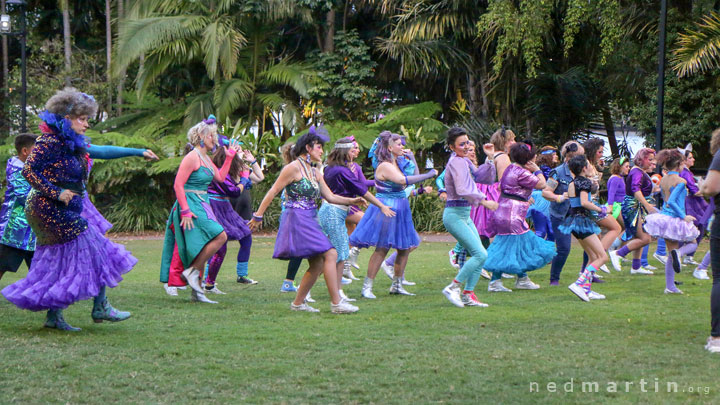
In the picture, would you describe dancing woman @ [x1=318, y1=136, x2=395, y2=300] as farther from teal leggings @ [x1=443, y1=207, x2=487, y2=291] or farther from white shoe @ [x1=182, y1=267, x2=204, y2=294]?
white shoe @ [x1=182, y1=267, x2=204, y2=294]

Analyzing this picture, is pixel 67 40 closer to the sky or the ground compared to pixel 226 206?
closer to the sky

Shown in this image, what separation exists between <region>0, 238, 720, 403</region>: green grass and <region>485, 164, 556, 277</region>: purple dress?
0.42 meters

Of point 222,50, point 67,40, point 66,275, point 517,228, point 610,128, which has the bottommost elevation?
point 66,275

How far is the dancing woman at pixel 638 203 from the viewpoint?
1194 centimetres

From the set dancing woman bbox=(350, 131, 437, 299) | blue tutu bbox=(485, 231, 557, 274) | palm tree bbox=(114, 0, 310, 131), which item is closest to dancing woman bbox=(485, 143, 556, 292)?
blue tutu bbox=(485, 231, 557, 274)

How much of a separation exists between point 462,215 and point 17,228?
4.60 m

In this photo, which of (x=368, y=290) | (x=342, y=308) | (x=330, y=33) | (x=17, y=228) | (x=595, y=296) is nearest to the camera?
(x=17, y=228)

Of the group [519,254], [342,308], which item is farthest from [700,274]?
[342,308]

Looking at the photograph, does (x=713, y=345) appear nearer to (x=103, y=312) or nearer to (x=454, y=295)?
(x=454, y=295)

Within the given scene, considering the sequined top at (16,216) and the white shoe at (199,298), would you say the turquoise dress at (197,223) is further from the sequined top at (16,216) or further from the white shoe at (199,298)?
the sequined top at (16,216)

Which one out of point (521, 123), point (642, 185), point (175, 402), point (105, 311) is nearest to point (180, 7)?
point (521, 123)

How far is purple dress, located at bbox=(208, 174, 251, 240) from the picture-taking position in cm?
1038

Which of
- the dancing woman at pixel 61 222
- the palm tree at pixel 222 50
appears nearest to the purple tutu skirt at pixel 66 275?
the dancing woman at pixel 61 222

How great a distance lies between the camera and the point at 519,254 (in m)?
10.2
